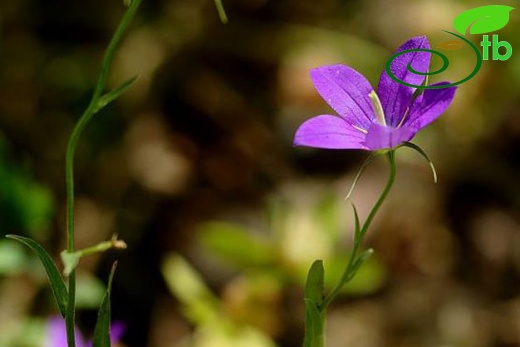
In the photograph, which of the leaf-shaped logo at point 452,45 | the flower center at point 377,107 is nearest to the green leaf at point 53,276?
the flower center at point 377,107

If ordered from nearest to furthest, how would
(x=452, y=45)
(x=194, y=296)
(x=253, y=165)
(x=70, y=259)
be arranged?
(x=70, y=259) < (x=452, y=45) < (x=194, y=296) < (x=253, y=165)

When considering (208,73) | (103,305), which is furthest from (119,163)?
(103,305)

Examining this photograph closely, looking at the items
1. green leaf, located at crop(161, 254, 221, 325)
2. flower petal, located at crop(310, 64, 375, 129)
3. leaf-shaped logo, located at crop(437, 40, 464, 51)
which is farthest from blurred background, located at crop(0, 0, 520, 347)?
flower petal, located at crop(310, 64, 375, 129)

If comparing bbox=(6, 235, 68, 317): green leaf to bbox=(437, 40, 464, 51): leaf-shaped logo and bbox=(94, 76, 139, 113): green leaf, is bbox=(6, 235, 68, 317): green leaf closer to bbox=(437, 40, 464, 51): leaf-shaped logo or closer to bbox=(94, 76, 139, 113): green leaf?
bbox=(94, 76, 139, 113): green leaf

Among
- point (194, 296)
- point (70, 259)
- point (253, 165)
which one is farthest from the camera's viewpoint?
point (253, 165)

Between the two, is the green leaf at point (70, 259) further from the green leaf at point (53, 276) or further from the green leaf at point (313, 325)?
the green leaf at point (313, 325)

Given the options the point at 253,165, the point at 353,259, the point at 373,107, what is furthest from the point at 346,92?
the point at 253,165

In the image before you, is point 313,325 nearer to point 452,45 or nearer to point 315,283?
point 315,283

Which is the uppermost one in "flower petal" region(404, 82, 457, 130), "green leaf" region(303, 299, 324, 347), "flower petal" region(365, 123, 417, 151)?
"flower petal" region(404, 82, 457, 130)
